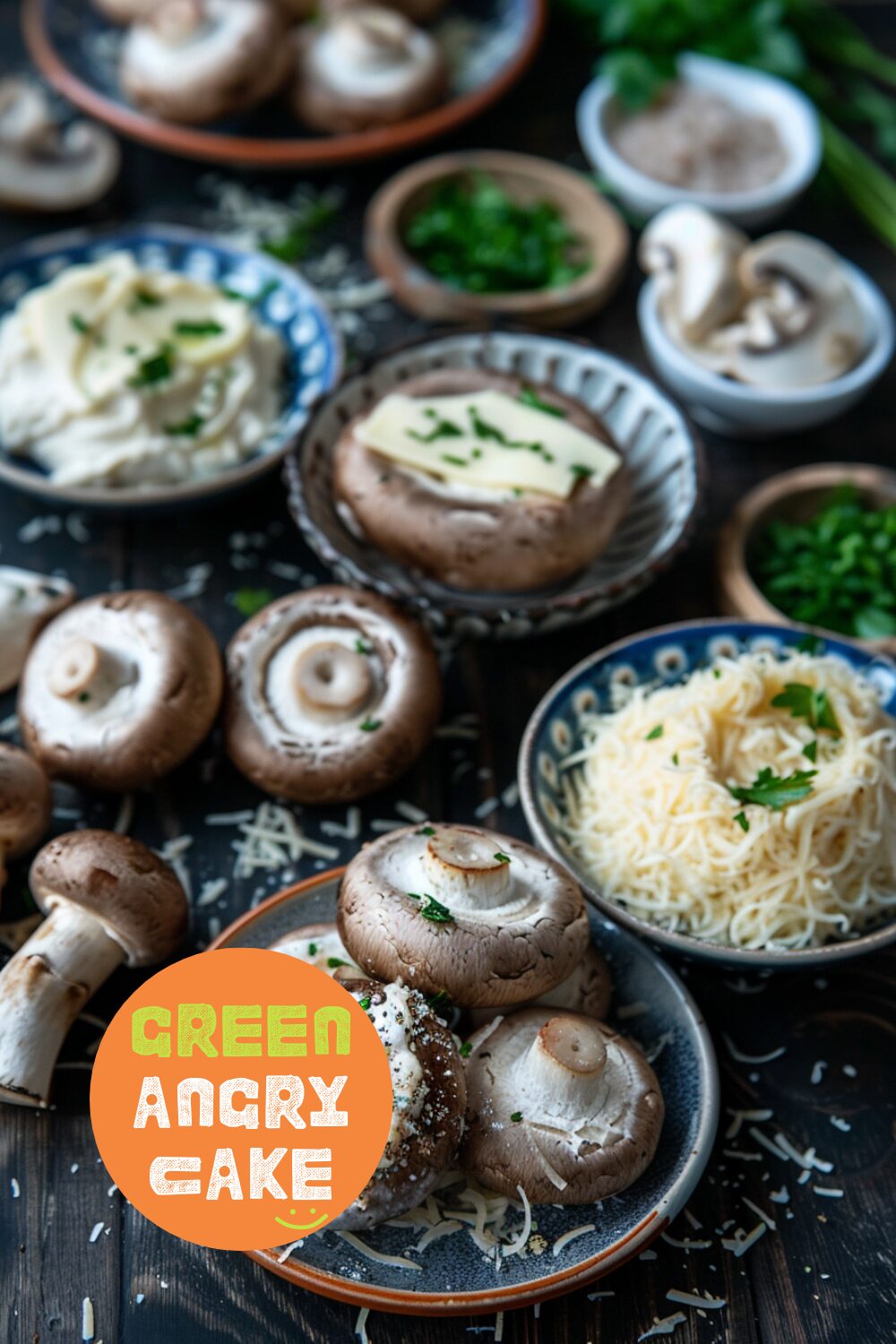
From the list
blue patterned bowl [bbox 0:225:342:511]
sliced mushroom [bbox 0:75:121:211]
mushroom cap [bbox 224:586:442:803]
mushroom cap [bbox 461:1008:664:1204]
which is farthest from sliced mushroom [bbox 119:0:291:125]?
mushroom cap [bbox 461:1008:664:1204]

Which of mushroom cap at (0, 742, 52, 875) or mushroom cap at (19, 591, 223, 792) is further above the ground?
mushroom cap at (19, 591, 223, 792)

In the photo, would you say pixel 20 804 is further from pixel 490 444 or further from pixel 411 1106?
pixel 490 444

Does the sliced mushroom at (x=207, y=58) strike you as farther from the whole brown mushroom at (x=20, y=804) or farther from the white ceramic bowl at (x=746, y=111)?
the whole brown mushroom at (x=20, y=804)

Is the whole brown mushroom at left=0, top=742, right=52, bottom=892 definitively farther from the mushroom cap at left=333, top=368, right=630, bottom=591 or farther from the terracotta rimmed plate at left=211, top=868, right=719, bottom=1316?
the mushroom cap at left=333, top=368, right=630, bottom=591

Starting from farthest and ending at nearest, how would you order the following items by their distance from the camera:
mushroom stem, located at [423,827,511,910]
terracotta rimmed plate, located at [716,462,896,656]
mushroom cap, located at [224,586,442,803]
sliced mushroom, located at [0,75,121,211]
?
sliced mushroom, located at [0,75,121,211] < terracotta rimmed plate, located at [716,462,896,656] < mushroom cap, located at [224,586,442,803] < mushroom stem, located at [423,827,511,910]

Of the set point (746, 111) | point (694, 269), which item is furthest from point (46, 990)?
point (746, 111)

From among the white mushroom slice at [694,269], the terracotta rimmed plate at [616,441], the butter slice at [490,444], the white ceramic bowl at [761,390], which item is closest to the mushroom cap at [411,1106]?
the terracotta rimmed plate at [616,441]

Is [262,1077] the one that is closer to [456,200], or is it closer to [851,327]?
[851,327]
